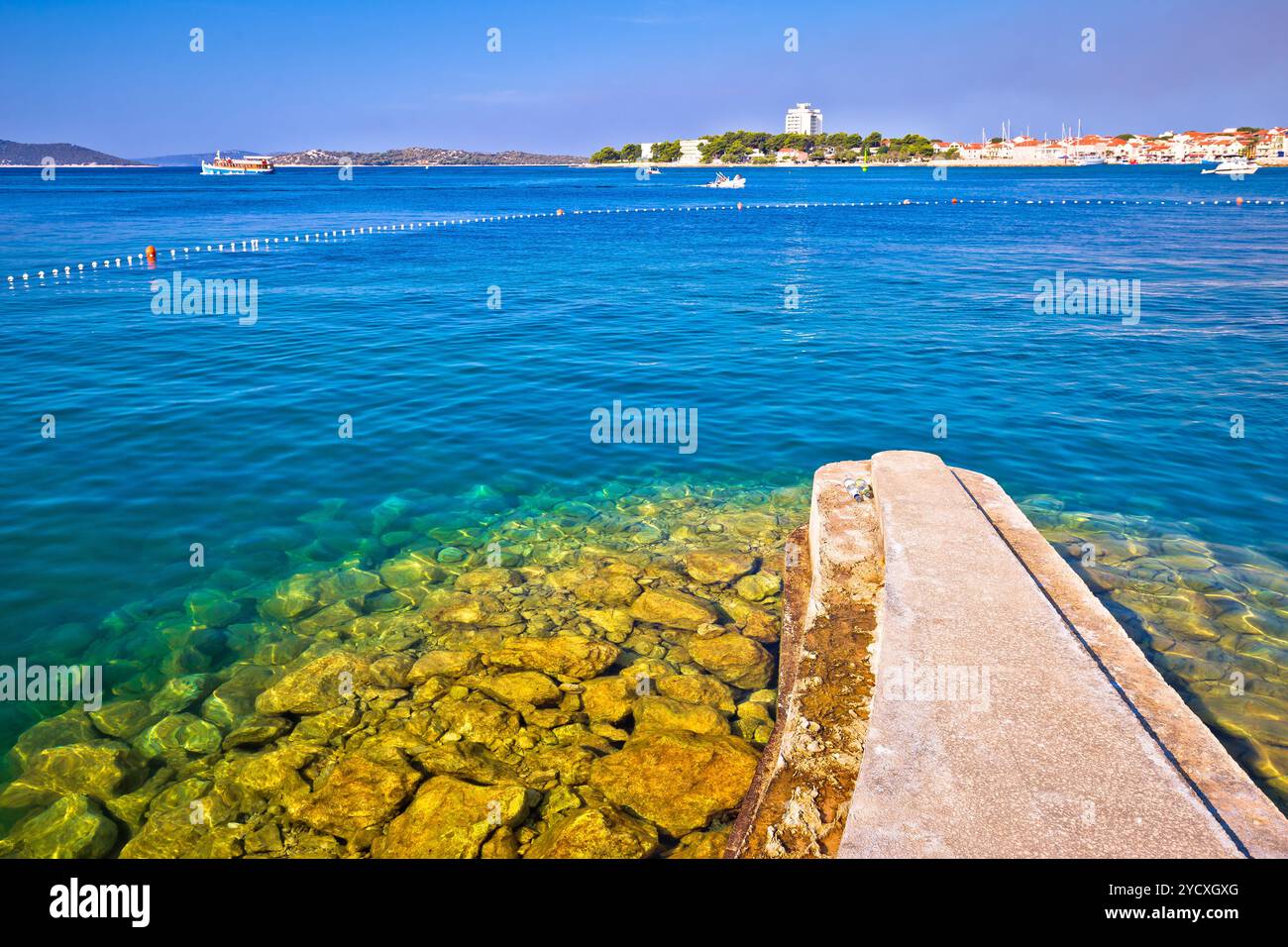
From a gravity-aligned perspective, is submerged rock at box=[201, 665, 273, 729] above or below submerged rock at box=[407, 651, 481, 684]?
below

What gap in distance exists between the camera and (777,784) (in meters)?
5.84

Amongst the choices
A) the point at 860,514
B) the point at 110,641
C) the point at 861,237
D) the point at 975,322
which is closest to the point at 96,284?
the point at 110,641

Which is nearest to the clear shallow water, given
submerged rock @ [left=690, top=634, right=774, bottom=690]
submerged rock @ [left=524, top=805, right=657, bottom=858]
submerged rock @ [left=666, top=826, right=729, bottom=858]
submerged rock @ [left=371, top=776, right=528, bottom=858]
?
submerged rock @ [left=690, top=634, right=774, bottom=690]

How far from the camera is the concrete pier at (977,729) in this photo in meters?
4.66

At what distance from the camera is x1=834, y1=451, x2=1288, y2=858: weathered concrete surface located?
461cm

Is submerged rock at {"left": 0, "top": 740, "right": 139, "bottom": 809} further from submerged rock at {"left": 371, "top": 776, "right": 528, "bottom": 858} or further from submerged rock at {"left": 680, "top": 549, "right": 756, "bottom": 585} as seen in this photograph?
submerged rock at {"left": 680, "top": 549, "right": 756, "bottom": 585}

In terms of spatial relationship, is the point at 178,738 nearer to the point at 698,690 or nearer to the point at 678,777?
the point at 678,777

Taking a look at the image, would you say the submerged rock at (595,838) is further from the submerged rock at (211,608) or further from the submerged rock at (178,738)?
the submerged rock at (211,608)

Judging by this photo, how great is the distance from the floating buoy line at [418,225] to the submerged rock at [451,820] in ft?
117

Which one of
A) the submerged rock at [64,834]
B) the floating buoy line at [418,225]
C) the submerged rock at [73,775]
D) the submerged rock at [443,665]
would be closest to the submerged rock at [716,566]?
the submerged rock at [443,665]

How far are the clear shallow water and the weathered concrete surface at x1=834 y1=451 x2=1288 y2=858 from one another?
2.40m

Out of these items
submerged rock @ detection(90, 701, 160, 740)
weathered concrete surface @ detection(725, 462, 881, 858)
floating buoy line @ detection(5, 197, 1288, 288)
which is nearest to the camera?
weathered concrete surface @ detection(725, 462, 881, 858)
